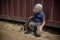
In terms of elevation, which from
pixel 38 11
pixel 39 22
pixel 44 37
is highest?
pixel 38 11

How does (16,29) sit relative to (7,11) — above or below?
below

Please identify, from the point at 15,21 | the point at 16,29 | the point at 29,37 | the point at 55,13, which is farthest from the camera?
the point at 15,21

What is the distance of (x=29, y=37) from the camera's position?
4754 millimetres

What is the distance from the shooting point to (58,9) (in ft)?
16.3

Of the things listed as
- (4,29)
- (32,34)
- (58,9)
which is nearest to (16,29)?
(4,29)

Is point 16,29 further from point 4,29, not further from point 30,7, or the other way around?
point 30,7

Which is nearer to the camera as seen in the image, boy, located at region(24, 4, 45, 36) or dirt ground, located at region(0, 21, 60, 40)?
dirt ground, located at region(0, 21, 60, 40)

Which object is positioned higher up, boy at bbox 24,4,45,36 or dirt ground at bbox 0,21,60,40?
boy at bbox 24,4,45,36

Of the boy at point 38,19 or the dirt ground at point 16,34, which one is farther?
the boy at point 38,19

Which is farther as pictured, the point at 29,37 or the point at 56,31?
the point at 56,31

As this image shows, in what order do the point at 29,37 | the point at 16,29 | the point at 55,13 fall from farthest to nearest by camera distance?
the point at 16,29
the point at 55,13
the point at 29,37

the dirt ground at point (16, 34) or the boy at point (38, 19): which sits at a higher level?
the boy at point (38, 19)

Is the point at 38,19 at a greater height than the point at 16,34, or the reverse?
the point at 38,19

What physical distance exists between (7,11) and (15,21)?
Result: 0.56m
